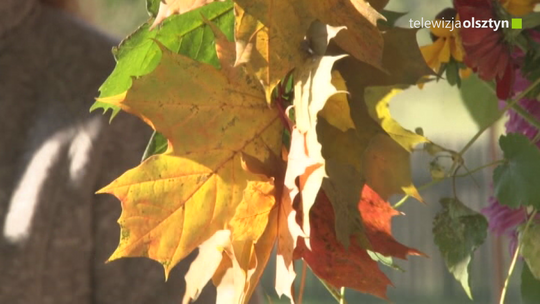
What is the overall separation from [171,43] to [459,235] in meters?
0.10

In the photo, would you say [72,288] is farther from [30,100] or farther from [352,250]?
[352,250]

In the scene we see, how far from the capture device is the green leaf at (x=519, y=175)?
0.21m

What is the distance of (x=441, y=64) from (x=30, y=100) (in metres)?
0.41

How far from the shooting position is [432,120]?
403 cm

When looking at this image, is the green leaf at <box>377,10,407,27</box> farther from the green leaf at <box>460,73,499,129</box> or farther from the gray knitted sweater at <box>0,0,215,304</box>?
the gray knitted sweater at <box>0,0,215,304</box>

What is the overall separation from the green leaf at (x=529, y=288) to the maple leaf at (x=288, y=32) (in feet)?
0.34

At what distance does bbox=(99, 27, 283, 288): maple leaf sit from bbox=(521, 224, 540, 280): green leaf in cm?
8

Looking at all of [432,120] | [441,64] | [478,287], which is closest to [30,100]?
[441,64]

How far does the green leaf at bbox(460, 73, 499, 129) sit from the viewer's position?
0.25m

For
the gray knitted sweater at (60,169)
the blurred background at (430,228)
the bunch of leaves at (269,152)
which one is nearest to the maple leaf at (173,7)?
the bunch of leaves at (269,152)

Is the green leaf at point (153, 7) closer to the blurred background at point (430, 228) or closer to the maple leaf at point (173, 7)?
the maple leaf at point (173, 7)

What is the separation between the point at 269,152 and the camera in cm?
15

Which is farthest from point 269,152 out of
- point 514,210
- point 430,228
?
point 430,228

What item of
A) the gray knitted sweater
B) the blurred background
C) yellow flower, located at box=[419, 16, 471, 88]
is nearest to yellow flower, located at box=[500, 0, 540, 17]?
yellow flower, located at box=[419, 16, 471, 88]
